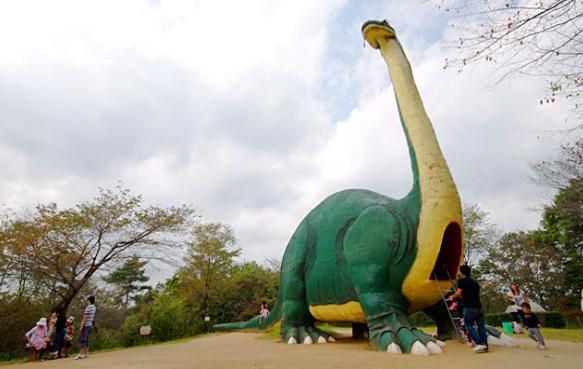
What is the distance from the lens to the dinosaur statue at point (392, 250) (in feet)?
18.9

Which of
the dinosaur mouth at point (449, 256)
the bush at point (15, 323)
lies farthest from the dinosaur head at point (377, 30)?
the bush at point (15, 323)

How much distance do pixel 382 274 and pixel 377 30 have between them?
4513 mm

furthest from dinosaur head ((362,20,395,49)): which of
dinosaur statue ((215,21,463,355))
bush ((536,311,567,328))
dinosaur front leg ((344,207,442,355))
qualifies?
bush ((536,311,567,328))

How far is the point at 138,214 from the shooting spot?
1501 cm

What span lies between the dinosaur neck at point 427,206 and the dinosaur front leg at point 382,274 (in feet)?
0.78

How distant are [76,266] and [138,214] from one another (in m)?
2.73

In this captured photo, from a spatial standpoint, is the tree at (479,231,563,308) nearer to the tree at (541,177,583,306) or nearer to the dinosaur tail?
the tree at (541,177,583,306)

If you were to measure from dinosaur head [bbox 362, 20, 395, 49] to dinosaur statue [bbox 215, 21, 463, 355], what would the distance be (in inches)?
0.7

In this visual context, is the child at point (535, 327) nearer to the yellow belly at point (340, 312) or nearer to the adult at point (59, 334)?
the yellow belly at point (340, 312)

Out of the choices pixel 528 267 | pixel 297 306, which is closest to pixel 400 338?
Result: pixel 297 306

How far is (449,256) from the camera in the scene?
248 inches

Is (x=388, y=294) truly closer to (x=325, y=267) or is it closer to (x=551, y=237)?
(x=325, y=267)

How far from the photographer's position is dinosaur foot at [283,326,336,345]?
24.8ft

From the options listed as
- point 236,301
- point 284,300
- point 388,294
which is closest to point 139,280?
point 236,301
